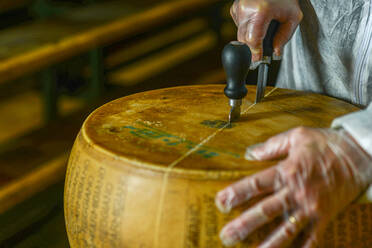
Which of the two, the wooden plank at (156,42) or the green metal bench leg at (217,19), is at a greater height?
the green metal bench leg at (217,19)

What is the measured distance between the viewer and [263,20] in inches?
40.6

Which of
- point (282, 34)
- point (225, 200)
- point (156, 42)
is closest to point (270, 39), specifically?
point (282, 34)

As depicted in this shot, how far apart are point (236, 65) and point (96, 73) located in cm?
226

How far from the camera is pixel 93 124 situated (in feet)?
2.84

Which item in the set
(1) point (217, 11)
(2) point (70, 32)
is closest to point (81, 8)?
(2) point (70, 32)

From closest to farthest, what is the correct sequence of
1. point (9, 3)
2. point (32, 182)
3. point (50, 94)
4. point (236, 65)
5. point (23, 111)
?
1. point (236, 65)
2. point (32, 182)
3. point (9, 3)
4. point (50, 94)
5. point (23, 111)

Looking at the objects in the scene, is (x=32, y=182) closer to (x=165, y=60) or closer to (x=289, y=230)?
(x=289, y=230)

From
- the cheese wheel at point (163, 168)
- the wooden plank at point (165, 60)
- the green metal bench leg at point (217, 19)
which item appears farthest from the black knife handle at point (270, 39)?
the green metal bench leg at point (217, 19)

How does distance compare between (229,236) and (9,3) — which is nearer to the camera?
(229,236)

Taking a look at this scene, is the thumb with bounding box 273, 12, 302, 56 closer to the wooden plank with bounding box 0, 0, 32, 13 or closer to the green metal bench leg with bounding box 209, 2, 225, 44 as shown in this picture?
the wooden plank with bounding box 0, 0, 32, 13

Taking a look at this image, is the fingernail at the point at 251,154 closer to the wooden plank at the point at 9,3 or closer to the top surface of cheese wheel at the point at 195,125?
the top surface of cheese wheel at the point at 195,125

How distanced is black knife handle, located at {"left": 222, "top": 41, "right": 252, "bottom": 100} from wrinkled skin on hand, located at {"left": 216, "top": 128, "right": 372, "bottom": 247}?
0.55ft

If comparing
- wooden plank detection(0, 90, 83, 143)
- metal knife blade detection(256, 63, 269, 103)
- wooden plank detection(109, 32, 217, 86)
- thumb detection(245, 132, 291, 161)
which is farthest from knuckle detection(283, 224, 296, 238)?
wooden plank detection(109, 32, 217, 86)

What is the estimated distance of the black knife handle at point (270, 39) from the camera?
1.02 meters
